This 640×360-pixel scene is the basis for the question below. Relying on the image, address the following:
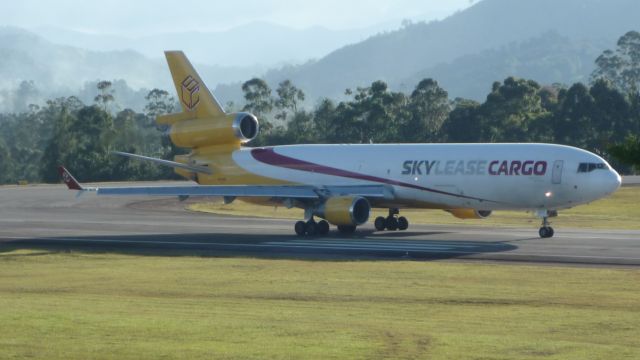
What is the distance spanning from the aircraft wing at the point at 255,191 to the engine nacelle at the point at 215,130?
15.9ft

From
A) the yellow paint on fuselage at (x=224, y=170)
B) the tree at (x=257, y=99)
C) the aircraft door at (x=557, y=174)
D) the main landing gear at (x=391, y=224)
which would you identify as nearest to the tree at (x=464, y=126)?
the tree at (x=257, y=99)

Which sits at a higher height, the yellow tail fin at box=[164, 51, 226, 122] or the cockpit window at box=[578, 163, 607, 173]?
the yellow tail fin at box=[164, 51, 226, 122]

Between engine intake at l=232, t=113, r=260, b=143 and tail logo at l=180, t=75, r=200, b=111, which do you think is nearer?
engine intake at l=232, t=113, r=260, b=143

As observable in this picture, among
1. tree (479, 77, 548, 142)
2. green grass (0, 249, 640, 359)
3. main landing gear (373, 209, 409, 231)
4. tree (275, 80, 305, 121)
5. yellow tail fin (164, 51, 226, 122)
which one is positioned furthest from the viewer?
tree (275, 80, 305, 121)

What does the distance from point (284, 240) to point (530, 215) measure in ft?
71.1

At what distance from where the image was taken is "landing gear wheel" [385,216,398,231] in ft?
167

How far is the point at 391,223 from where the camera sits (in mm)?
50906

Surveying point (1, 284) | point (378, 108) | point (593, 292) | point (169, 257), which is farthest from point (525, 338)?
point (378, 108)

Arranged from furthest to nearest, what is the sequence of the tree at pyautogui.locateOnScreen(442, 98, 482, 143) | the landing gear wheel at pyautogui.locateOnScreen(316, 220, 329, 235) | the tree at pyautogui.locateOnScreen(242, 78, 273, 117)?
the tree at pyautogui.locateOnScreen(242, 78, 273, 117) < the tree at pyautogui.locateOnScreen(442, 98, 482, 143) < the landing gear wheel at pyautogui.locateOnScreen(316, 220, 329, 235)

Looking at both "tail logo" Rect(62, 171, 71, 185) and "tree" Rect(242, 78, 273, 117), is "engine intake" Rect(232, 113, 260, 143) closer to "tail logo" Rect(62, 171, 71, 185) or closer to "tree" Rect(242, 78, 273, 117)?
"tail logo" Rect(62, 171, 71, 185)

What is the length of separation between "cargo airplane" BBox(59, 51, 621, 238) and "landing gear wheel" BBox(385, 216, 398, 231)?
0.05 meters

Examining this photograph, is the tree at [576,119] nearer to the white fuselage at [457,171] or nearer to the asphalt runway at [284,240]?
the asphalt runway at [284,240]

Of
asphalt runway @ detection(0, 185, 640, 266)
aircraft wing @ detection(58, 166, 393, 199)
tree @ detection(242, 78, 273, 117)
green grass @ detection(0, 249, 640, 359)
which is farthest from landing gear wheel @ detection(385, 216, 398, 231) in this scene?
tree @ detection(242, 78, 273, 117)

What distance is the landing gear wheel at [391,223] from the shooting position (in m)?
50.9
